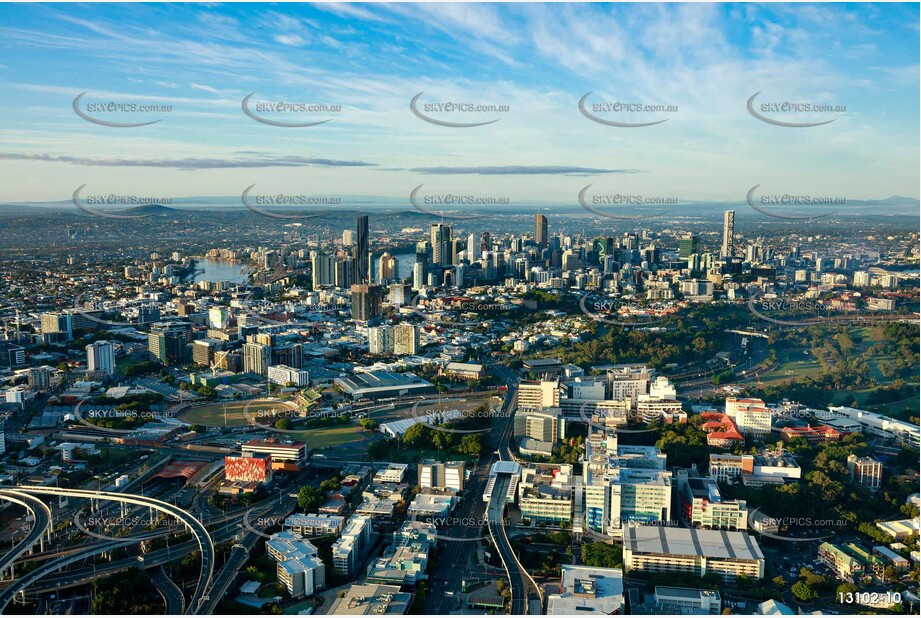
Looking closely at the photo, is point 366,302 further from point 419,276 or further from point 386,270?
point 386,270

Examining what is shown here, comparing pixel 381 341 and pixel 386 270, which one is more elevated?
pixel 386 270

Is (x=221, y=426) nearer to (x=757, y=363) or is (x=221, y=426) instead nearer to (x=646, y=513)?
(x=646, y=513)

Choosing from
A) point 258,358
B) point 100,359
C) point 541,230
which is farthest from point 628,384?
point 541,230

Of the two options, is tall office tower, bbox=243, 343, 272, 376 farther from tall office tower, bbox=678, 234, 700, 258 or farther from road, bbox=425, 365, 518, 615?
tall office tower, bbox=678, 234, 700, 258

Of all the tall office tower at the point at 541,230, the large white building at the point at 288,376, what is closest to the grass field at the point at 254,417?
the large white building at the point at 288,376

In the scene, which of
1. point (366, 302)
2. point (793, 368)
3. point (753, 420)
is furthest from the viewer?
point (366, 302)

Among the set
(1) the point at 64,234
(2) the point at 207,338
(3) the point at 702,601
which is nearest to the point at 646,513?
(3) the point at 702,601
